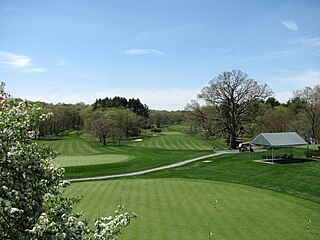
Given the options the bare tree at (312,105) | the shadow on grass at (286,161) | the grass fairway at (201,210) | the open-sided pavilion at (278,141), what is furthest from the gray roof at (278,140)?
the bare tree at (312,105)

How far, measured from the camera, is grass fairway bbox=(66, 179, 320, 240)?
42.6 ft

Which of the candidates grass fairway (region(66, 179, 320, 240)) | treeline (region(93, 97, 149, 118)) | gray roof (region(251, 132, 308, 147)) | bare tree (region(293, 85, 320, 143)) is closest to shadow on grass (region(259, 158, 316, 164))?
gray roof (region(251, 132, 308, 147))

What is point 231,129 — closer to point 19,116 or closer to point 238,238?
point 238,238

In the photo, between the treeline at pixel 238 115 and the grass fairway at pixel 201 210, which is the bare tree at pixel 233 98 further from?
the grass fairway at pixel 201 210

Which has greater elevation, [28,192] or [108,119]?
[108,119]

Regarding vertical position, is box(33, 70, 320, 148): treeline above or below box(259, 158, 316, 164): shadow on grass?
above

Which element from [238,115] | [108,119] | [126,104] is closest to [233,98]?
[238,115]

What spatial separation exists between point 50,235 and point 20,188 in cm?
103

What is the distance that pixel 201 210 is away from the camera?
53.2 feet

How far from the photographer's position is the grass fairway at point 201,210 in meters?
13.0

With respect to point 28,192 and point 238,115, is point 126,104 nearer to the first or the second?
point 238,115

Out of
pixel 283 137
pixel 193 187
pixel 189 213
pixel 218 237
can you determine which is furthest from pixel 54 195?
pixel 283 137

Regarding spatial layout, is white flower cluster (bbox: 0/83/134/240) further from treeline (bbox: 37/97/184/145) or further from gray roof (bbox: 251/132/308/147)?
treeline (bbox: 37/97/184/145)

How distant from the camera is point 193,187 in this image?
22359 millimetres
